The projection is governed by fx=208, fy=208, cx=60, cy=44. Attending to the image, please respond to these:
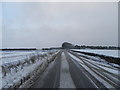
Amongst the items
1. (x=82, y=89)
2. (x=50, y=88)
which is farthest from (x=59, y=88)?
(x=82, y=89)

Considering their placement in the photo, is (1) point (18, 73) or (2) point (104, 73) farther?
(2) point (104, 73)

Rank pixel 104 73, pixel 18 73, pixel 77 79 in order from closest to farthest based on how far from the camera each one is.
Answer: pixel 77 79, pixel 18 73, pixel 104 73

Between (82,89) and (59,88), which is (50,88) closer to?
(59,88)

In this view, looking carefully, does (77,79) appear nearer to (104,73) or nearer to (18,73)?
(104,73)

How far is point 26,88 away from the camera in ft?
30.6

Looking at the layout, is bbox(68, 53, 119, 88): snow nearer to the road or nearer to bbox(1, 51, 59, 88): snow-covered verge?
the road

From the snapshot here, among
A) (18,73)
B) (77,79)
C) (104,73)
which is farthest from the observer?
(104,73)

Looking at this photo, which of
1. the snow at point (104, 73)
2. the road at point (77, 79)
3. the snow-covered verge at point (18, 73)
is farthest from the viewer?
the snow at point (104, 73)

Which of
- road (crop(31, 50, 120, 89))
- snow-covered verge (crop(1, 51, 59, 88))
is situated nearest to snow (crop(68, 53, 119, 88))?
road (crop(31, 50, 120, 89))

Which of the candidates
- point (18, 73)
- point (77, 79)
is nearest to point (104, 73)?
point (77, 79)

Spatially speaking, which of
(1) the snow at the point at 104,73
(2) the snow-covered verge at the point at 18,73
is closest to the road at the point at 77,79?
(1) the snow at the point at 104,73

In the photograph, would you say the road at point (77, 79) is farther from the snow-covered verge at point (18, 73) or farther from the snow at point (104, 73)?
the snow-covered verge at point (18, 73)

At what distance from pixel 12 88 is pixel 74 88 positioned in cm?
277

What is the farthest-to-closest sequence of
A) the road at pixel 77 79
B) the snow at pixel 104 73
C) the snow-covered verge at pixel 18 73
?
the snow at pixel 104 73 → the snow-covered verge at pixel 18 73 → the road at pixel 77 79
